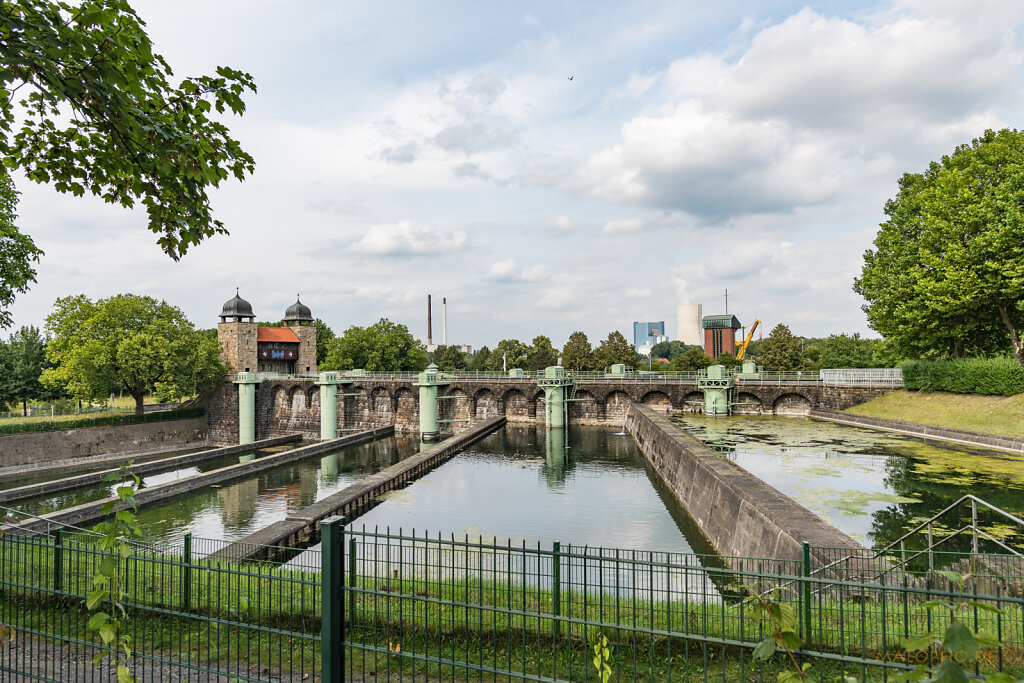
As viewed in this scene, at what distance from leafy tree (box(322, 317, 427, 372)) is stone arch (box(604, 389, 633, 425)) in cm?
2801

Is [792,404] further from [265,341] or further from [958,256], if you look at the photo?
[265,341]

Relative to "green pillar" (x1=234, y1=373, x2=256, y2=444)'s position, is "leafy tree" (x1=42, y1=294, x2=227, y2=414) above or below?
above

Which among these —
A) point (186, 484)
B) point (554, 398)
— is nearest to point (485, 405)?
point (554, 398)

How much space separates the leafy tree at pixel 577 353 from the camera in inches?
2638

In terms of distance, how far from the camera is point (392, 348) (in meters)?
63.0

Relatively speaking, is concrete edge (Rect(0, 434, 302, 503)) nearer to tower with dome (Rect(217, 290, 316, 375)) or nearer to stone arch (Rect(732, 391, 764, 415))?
tower with dome (Rect(217, 290, 316, 375))

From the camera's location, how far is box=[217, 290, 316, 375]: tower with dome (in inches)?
2189

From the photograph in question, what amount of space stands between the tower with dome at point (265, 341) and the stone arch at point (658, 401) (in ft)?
124

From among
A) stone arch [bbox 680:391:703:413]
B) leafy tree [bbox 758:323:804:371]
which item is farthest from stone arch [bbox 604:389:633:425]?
leafy tree [bbox 758:323:804:371]

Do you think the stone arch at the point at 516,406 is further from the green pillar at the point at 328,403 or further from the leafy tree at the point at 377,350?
the leafy tree at the point at 377,350

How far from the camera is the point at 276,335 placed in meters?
63.3

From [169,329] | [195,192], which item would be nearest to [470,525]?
[195,192]

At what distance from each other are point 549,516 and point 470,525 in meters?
2.67

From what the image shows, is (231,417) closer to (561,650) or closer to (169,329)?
(169,329)
